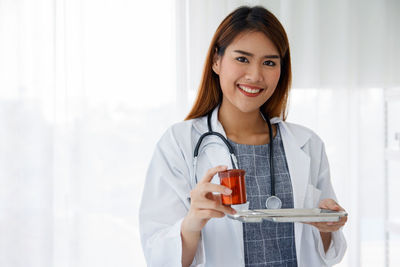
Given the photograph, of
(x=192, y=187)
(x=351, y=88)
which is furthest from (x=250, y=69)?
(x=351, y=88)

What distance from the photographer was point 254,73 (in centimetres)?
133

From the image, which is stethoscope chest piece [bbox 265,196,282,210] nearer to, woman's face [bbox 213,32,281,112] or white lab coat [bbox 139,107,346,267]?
white lab coat [bbox 139,107,346,267]

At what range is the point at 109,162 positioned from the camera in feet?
8.52

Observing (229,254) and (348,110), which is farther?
(348,110)

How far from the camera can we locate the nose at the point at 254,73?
4.34 ft

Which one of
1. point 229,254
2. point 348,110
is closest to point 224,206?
point 229,254

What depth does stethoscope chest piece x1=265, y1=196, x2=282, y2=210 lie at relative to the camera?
4.28 ft

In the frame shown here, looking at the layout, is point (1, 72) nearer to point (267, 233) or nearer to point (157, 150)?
point (157, 150)

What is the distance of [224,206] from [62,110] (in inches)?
67.5

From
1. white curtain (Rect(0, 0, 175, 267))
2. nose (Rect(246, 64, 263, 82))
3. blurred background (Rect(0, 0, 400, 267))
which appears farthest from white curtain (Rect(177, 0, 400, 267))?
nose (Rect(246, 64, 263, 82))

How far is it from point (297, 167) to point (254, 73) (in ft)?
1.16

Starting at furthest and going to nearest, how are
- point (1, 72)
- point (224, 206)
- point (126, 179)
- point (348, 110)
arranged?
point (348, 110) < point (126, 179) < point (1, 72) < point (224, 206)

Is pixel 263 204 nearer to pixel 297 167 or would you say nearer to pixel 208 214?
pixel 297 167

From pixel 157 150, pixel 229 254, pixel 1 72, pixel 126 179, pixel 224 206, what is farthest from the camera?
pixel 126 179
